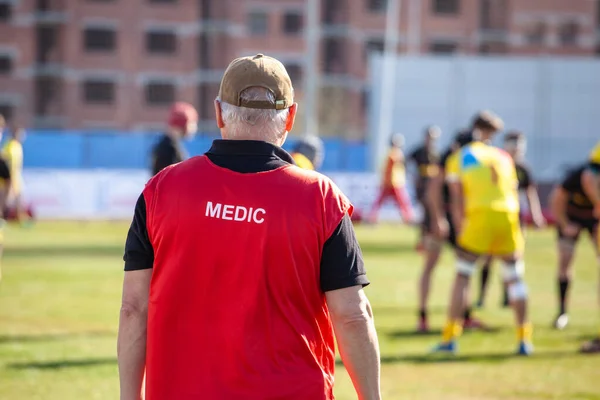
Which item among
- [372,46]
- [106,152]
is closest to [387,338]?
[106,152]

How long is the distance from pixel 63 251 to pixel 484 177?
1228 cm

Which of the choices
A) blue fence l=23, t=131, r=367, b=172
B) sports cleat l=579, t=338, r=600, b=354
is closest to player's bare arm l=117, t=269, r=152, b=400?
sports cleat l=579, t=338, r=600, b=354

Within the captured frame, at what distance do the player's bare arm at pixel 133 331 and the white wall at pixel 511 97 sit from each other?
38589 mm

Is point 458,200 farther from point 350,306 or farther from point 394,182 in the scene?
point 394,182

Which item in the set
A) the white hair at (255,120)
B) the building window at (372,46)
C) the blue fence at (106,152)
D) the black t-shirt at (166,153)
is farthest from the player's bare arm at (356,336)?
the building window at (372,46)

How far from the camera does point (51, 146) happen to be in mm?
38719

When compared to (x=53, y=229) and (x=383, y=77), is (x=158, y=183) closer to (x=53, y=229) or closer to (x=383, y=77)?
(x=53, y=229)

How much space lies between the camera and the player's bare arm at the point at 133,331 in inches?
140

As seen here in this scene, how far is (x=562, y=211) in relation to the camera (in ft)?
39.3

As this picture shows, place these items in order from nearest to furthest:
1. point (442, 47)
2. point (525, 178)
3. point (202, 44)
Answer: point (525, 178) < point (202, 44) < point (442, 47)

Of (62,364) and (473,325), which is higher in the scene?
(62,364)

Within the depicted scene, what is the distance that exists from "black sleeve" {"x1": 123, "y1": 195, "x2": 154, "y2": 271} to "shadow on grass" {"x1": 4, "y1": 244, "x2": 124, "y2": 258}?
54.1 ft

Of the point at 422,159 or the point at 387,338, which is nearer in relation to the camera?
the point at 387,338

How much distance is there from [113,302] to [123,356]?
10.3 metres
